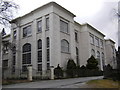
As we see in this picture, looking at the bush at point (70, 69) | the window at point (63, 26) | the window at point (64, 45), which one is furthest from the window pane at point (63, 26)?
the bush at point (70, 69)

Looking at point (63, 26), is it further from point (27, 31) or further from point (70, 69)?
point (70, 69)

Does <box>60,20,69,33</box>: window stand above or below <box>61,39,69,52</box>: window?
above

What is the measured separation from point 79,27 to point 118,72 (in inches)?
997

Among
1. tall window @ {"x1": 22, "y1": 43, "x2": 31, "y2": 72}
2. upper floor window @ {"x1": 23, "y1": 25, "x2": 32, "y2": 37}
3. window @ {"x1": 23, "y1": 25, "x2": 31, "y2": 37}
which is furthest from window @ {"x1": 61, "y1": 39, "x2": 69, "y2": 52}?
window @ {"x1": 23, "y1": 25, "x2": 31, "y2": 37}

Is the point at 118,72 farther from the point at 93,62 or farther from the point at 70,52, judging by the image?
the point at 93,62

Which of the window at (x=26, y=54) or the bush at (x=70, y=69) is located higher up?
the window at (x=26, y=54)

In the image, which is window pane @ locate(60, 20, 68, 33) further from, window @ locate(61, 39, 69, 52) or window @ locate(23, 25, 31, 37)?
window @ locate(23, 25, 31, 37)

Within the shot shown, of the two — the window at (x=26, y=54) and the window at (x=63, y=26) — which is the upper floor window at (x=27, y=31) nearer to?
the window at (x=26, y=54)

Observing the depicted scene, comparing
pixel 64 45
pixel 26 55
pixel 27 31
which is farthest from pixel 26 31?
pixel 64 45

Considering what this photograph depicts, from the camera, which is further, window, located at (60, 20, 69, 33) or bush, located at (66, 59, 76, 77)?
window, located at (60, 20, 69, 33)

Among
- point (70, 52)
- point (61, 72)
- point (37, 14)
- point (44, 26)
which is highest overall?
point (37, 14)

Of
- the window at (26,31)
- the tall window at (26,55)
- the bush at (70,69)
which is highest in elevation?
the window at (26,31)

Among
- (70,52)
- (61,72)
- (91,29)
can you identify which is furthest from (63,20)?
(91,29)

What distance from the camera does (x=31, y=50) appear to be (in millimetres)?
35125
